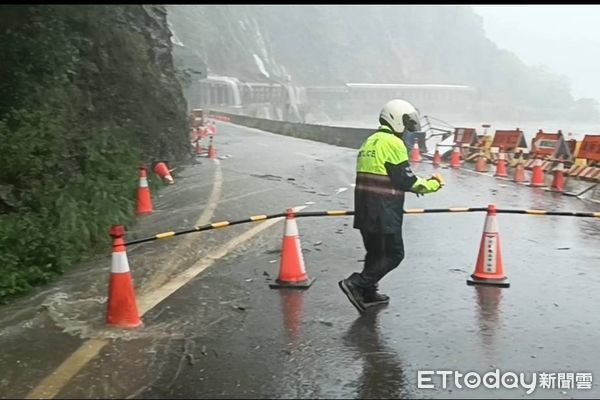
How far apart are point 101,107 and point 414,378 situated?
41.2 ft

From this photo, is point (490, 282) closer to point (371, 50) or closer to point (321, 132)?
point (321, 132)

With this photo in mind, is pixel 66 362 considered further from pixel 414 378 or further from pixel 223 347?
pixel 414 378

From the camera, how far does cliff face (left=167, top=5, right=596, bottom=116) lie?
118750 millimetres

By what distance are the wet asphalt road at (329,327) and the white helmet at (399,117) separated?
171 centimetres

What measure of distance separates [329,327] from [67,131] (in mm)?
7415

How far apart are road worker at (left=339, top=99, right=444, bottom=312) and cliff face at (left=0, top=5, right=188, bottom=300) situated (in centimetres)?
365

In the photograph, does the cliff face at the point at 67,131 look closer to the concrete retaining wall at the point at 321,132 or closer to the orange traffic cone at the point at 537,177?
the orange traffic cone at the point at 537,177

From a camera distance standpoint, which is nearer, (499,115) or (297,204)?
(297,204)

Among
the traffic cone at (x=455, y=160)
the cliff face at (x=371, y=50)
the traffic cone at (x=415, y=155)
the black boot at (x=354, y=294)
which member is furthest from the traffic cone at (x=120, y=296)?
the cliff face at (x=371, y=50)

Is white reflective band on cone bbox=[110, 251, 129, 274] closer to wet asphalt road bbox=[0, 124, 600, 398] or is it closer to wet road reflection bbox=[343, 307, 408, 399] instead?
wet asphalt road bbox=[0, 124, 600, 398]

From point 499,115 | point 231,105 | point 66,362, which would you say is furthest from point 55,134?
point 499,115

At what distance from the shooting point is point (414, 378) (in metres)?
4.91

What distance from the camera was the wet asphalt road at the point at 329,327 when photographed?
4871 mm

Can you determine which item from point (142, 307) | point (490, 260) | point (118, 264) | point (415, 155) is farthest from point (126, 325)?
point (415, 155)
